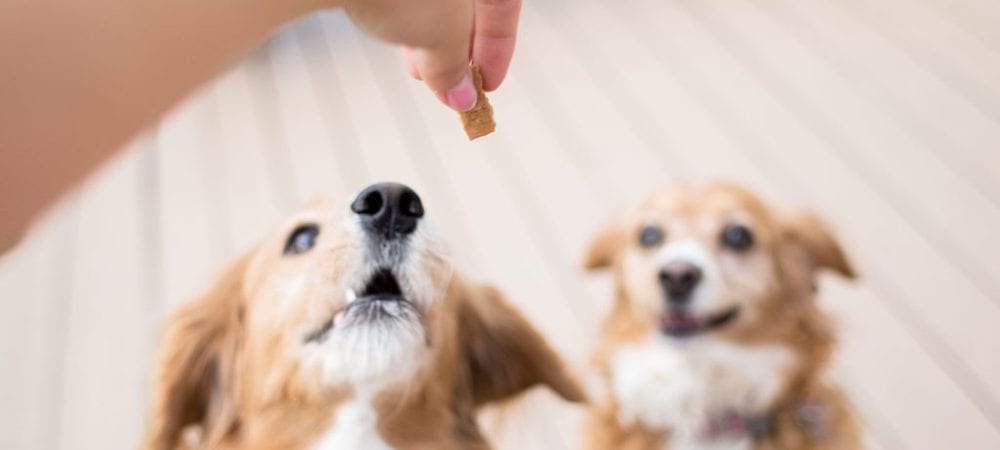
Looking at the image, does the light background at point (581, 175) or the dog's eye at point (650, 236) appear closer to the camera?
the dog's eye at point (650, 236)

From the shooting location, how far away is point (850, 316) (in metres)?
1.77

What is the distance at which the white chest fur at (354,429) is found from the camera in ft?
3.74

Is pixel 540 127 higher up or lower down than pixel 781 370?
higher up

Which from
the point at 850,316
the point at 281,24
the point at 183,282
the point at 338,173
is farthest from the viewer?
the point at 338,173

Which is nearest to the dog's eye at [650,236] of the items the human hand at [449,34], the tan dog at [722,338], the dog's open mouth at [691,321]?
the tan dog at [722,338]

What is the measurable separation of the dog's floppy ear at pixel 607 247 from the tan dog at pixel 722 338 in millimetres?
87

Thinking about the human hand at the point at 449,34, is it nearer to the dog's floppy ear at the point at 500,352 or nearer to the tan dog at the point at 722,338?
the dog's floppy ear at the point at 500,352

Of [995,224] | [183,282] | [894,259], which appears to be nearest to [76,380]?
[183,282]

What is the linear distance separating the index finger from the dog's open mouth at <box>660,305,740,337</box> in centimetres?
66

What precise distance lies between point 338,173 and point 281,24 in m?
1.41

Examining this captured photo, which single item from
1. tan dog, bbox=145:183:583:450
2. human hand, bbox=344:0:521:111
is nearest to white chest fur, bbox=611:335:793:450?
tan dog, bbox=145:183:583:450

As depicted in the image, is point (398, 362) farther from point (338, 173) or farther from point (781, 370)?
point (338, 173)

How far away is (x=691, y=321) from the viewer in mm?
1464

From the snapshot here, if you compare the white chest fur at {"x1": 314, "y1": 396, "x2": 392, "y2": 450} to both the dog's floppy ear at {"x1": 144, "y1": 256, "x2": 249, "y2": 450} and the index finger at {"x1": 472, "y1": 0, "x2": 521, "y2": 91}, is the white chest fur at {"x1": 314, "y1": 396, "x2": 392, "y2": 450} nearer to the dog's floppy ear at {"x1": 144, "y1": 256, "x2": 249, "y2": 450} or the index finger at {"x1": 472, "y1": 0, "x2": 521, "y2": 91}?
Answer: the dog's floppy ear at {"x1": 144, "y1": 256, "x2": 249, "y2": 450}
